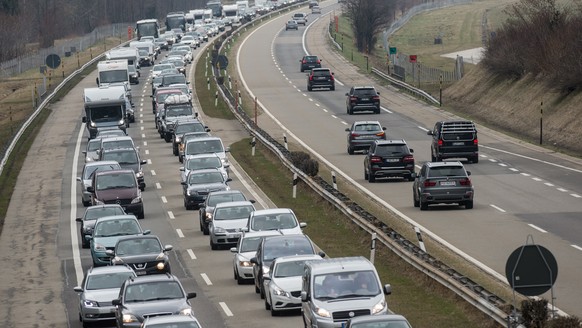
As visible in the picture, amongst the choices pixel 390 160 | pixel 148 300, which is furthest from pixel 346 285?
pixel 390 160

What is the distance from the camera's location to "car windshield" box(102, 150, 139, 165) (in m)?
51.4

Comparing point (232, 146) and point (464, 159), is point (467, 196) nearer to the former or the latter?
point (464, 159)

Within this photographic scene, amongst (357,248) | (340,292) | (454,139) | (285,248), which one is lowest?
(357,248)

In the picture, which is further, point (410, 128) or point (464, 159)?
point (410, 128)

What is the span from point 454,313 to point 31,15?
154 metres

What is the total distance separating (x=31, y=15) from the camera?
173750 mm

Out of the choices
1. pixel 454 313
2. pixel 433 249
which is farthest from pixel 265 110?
pixel 454 313

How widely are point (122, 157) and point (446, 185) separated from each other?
595 inches

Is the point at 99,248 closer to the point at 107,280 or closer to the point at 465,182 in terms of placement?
the point at 107,280

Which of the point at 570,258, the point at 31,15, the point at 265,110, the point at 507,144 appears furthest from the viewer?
the point at 31,15

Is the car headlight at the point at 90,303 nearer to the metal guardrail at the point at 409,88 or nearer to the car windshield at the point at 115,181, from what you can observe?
the car windshield at the point at 115,181

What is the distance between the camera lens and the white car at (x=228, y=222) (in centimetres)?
3709

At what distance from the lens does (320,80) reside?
288ft

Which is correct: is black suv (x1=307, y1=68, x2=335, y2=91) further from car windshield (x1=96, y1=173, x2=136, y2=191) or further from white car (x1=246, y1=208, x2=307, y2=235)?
white car (x1=246, y1=208, x2=307, y2=235)
